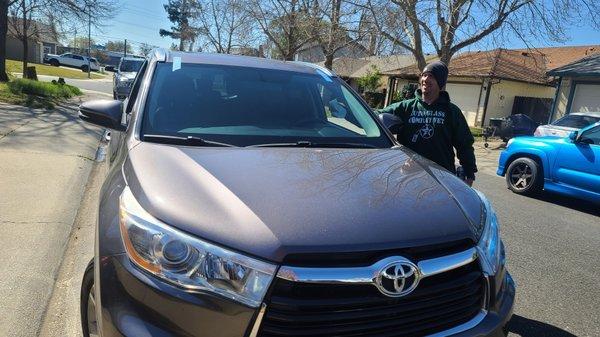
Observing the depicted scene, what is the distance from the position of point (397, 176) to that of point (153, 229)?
123cm

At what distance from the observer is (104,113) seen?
10.5 feet

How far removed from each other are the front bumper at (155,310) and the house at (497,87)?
25.0 m

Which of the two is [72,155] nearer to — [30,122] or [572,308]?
[30,122]

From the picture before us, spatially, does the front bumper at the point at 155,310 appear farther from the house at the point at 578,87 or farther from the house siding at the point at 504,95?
the house siding at the point at 504,95

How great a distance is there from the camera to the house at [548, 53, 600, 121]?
18672 mm

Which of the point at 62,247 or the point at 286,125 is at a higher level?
the point at 286,125

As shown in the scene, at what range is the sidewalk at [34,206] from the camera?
335 cm

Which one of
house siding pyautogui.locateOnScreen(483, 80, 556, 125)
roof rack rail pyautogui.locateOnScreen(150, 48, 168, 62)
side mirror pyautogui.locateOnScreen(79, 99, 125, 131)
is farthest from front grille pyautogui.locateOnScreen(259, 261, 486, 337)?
house siding pyautogui.locateOnScreen(483, 80, 556, 125)

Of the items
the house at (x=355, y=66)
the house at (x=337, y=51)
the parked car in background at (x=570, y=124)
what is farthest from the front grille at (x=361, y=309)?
the house at (x=355, y=66)

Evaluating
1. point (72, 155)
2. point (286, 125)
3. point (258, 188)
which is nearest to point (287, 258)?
point (258, 188)

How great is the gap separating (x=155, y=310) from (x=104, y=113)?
184 cm

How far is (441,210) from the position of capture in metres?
2.13

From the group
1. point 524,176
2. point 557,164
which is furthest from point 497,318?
point 524,176

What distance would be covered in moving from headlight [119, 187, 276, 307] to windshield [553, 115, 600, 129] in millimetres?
13870
